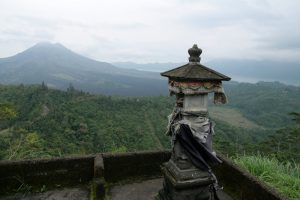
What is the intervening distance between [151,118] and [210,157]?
5318 centimetres

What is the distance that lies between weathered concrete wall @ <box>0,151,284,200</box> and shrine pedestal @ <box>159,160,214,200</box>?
3.69 feet

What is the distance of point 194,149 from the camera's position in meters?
4.43

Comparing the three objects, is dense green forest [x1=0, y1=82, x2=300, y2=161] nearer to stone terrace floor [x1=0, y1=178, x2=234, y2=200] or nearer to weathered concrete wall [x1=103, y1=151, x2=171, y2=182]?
stone terrace floor [x1=0, y1=178, x2=234, y2=200]

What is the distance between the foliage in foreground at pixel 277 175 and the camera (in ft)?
18.6

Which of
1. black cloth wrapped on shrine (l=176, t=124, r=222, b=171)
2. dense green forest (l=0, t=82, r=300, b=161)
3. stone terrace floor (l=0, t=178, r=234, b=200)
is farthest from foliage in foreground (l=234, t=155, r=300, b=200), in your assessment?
dense green forest (l=0, t=82, r=300, b=161)

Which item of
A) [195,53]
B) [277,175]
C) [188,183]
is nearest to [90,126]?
[277,175]

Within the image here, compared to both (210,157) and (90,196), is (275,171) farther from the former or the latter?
(90,196)

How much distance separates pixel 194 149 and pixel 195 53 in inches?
60.0

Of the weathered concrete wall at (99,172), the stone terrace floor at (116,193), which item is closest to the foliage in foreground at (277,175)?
the weathered concrete wall at (99,172)

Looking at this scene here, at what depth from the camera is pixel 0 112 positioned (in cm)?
1089

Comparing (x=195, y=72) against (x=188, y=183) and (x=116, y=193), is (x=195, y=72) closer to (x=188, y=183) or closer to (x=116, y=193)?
(x=188, y=183)

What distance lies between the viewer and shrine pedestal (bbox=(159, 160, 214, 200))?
4410 millimetres

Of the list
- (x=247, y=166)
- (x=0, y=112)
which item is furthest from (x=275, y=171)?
(x=0, y=112)

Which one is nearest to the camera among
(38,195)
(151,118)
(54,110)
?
(38,195)
